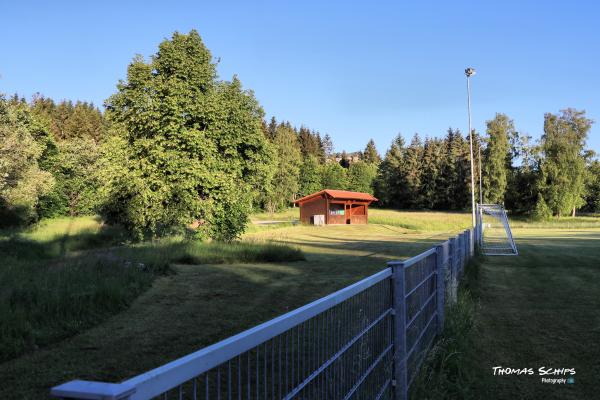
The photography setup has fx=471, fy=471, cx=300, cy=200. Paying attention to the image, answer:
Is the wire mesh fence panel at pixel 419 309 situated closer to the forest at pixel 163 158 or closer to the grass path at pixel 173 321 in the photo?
the grass path at pixel 173 321

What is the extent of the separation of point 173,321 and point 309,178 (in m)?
88.8

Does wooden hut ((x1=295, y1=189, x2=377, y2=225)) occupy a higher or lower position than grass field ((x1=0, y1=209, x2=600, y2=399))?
higher

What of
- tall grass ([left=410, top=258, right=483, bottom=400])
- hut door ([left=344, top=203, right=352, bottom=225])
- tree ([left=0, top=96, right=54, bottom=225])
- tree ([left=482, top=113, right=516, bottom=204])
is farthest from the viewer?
tree ([left=482, top=113, right=516, bottom=204])

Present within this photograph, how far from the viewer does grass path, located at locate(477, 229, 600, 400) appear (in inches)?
205

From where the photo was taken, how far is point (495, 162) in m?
74.8

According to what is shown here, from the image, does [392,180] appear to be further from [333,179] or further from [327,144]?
[327,144]

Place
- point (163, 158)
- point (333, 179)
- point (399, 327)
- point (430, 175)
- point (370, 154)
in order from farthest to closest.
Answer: point (370, 154) → point (333, 179) → point (430, 175) → point (163, 158) → point (399, 327)

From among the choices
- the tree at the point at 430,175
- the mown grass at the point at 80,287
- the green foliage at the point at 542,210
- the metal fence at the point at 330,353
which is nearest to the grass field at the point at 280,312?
the mown grass at the point at 80,287

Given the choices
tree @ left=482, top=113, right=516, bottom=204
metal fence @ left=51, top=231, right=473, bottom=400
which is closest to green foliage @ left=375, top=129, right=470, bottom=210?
tree @ left=482, top=113, right=516, bottom=204

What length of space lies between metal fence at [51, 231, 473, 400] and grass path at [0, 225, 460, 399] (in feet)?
4.92

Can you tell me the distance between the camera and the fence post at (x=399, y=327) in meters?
3.96

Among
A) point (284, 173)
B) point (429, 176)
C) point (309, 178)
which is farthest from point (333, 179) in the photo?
point (284, 173)

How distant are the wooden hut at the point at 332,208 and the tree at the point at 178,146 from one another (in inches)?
1201

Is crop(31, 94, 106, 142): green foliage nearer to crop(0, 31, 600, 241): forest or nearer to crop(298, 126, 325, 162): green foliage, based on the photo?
crop(0, 31, 600, 241): forest
